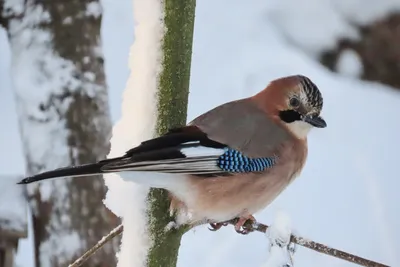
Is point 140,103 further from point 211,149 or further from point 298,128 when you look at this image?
point 298,128

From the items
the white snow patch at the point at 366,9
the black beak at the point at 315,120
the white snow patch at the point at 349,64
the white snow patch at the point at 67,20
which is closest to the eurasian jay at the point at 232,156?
the black beak at the point at 315,120

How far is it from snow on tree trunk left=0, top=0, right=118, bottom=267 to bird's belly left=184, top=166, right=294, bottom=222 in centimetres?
94

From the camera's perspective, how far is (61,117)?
8.48ft

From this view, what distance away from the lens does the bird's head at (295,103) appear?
1.82 metres

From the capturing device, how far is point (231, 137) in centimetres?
171

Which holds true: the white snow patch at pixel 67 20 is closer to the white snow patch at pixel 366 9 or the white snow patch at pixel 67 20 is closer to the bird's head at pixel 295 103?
the bird's head at pixel 295 103

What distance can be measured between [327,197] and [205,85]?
1408 mm

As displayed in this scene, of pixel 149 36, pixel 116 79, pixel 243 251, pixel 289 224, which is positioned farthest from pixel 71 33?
pixel 116 79

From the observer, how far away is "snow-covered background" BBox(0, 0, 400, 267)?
429 centimetres

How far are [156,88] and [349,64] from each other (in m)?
4.92

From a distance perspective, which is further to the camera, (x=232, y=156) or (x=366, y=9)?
(x=366, y=9)

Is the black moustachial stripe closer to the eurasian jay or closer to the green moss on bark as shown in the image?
the eurasian jay

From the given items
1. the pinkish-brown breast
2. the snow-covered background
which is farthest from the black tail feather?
the snow-covered background

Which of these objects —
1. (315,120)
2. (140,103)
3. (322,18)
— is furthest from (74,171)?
(322,18)
